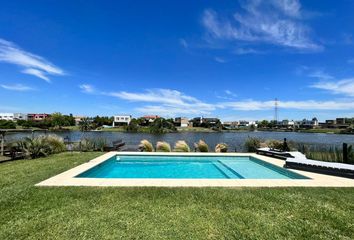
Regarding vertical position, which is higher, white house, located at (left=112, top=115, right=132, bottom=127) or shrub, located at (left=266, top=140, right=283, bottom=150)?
white house, located at (left=112, top=115, right=132, bottom=127)

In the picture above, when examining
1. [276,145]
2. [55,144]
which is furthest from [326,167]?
[55,144]

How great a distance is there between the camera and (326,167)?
23.8 feet

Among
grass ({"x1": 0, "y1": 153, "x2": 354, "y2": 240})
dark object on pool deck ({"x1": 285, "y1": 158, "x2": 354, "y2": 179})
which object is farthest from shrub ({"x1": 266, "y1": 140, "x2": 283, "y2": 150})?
grass ({"x1": 0, "y1": 153, "x2": 354, "y2": 240})

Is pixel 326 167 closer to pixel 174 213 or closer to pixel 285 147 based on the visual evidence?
pixel 285 147

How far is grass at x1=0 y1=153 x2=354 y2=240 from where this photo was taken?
320 cm

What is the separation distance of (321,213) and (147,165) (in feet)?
24.2

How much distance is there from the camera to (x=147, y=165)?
1041cm

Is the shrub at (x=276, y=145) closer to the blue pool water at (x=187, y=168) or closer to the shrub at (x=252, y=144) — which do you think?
the shrub at (x=252, y=144)

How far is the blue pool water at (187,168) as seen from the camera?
8266 millimetres

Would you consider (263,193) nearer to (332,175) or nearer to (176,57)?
(332,175)

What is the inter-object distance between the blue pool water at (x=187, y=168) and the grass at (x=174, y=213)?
2268 millimetres

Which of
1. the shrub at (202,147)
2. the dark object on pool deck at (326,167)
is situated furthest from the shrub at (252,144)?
the dark object on pool deck at (326,167)

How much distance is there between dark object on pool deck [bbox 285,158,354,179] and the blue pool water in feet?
1.44

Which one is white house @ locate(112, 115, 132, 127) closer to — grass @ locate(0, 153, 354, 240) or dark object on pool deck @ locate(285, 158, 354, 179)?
dark object on pool deck @ locate(285, 158, 354, 179)
